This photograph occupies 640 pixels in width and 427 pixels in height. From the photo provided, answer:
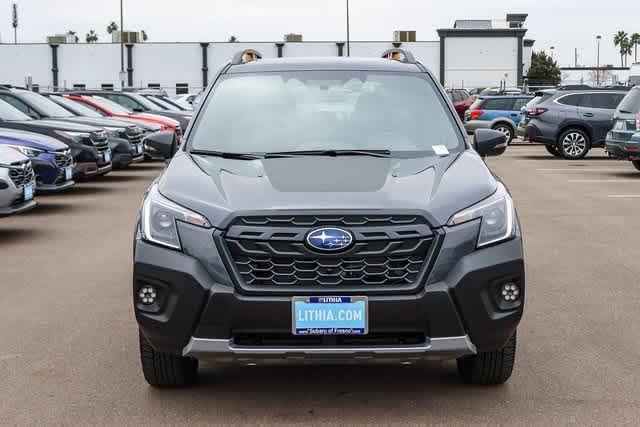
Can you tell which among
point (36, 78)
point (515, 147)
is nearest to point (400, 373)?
point (515, 147)

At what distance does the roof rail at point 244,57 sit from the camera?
6.71m

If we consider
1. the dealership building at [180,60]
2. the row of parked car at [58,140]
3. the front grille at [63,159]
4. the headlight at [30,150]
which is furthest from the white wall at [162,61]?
the headlight at [30,150]

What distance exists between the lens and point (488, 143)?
6.31 meters

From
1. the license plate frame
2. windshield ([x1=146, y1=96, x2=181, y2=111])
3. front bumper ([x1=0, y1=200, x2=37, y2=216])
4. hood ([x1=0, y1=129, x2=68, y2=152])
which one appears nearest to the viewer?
front bumper ([x1=0, y1=200, x2=37, y2=216])

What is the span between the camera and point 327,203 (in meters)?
Result: 4.70

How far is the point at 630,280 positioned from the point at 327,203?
4615 millimetres

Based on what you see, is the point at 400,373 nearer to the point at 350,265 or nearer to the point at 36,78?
the point at 350,265

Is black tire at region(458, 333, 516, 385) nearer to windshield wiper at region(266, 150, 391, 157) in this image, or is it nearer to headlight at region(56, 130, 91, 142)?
windshield wiper at region(266, 150, 391, 157)

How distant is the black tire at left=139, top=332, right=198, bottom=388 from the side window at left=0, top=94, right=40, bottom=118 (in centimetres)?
1320

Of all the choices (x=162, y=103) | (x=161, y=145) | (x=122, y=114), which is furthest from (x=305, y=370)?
(x=162, y=103)

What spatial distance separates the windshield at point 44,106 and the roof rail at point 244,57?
453 inches

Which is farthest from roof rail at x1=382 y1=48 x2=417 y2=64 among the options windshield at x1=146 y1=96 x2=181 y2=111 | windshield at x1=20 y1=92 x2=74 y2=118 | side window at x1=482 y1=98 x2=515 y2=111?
side window at x1=482 y1=98 x2=515 y2=111

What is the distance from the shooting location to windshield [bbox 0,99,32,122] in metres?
16.2

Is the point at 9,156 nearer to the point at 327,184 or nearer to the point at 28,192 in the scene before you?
the point at 28,192
